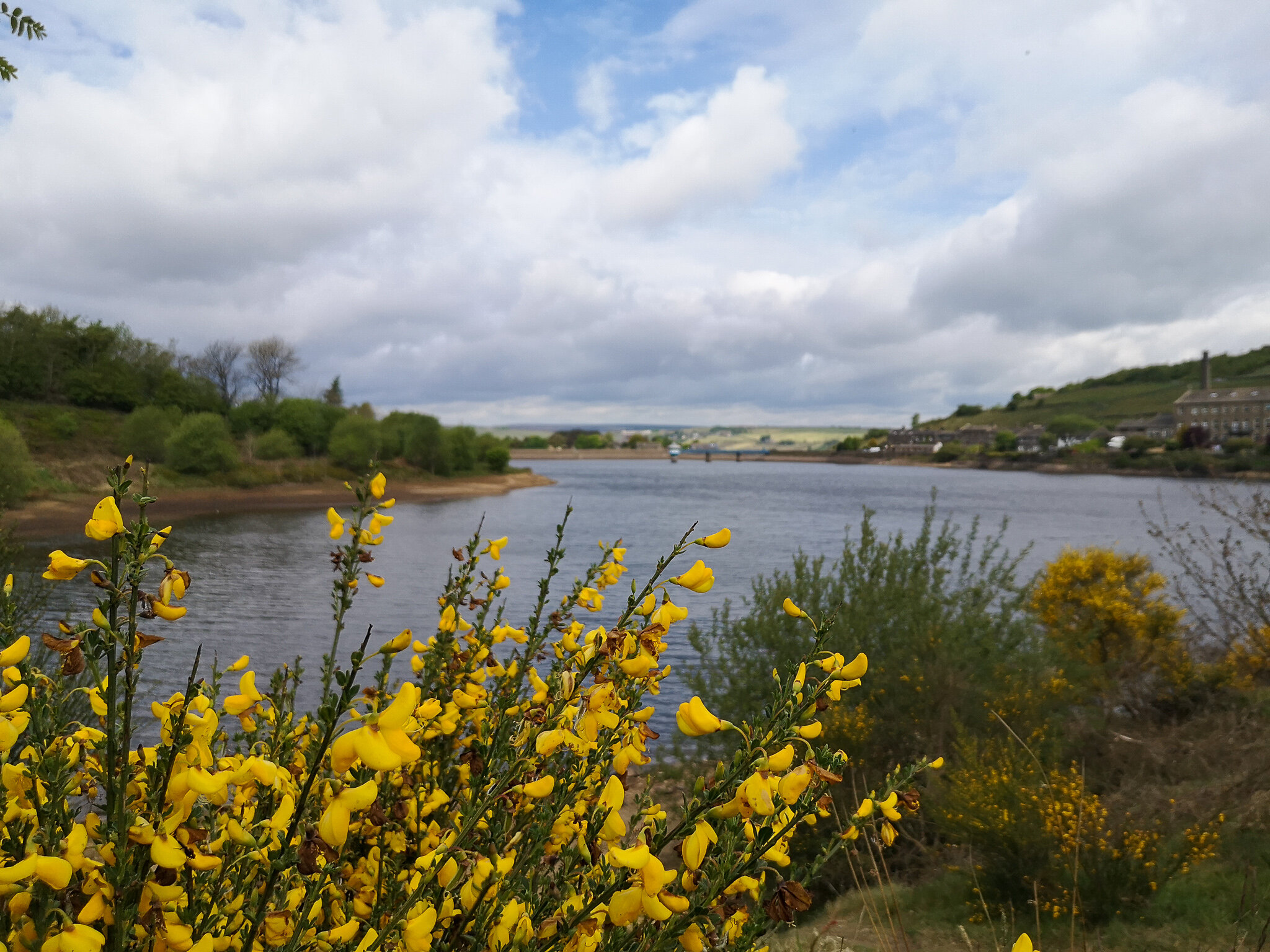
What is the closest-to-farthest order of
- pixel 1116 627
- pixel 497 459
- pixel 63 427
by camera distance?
pixel 1116 627 → pixel 63 427 → pixel 497 459

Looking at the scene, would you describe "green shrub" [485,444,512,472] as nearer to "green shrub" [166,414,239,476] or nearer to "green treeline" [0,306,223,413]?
"green treeline" [0,306,223,413]

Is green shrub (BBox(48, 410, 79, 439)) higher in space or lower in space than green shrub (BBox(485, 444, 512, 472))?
higher

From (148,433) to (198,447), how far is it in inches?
140

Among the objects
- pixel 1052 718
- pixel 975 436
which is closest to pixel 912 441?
pixel 975 436

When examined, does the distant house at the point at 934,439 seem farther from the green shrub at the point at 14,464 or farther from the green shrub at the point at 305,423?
the green shrub at the point at 14,464

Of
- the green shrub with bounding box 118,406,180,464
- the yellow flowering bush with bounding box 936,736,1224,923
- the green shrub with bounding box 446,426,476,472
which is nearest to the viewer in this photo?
the yellow flowering bush with bounding box 936,736,1224,923

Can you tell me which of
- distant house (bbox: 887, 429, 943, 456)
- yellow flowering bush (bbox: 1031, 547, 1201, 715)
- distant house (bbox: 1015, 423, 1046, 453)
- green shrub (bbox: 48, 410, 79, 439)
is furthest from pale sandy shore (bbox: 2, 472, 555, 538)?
distant house (bbox: 887, 429, 943, 456)

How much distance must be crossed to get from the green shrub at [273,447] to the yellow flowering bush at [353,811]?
177ft

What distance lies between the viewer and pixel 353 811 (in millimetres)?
1271

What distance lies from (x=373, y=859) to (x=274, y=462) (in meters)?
54.3

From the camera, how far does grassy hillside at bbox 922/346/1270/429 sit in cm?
9994

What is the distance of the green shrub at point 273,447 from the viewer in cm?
4991

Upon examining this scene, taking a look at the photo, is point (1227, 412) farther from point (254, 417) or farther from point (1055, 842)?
point (254, 417)

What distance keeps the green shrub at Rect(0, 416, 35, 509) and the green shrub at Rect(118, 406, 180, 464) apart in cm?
1209
